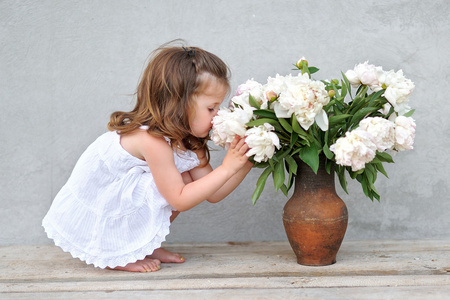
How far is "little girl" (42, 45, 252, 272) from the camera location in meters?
2.00

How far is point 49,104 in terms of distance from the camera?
2492mm

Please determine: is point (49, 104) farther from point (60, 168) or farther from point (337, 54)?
point (337, 54)

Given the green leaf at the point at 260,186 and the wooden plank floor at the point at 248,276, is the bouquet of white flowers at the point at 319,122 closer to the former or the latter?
the green leaf at the point at 260,186

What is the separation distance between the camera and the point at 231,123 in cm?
177

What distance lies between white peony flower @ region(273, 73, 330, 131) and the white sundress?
59 centimetres

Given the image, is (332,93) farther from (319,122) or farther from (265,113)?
(265,113)

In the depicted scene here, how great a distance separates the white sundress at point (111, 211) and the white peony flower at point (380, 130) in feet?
2.51

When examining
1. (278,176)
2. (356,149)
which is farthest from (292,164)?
(356,149)

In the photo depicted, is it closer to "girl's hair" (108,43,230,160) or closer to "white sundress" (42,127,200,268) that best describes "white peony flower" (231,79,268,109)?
"girl's hair" (108,43,230,160)

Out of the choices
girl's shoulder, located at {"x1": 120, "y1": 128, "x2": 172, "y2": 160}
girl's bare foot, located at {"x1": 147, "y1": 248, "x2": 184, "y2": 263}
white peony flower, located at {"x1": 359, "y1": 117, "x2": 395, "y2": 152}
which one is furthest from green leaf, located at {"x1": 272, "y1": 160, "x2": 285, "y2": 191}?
girl's bare foot, located at {"x1": 147, "y1": 248, "x2": 184, "y2": 263}

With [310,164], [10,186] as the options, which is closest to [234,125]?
[310,164]

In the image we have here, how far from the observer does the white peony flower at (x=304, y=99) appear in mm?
1686

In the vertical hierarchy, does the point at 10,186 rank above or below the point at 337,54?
below

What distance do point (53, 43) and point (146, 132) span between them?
0.83 m
